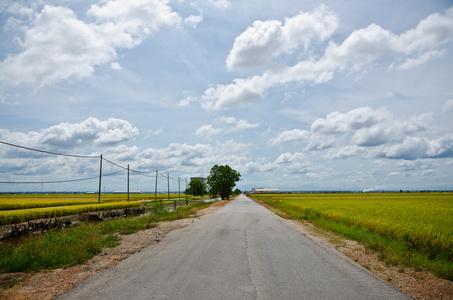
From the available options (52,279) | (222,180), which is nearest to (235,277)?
(52,279)

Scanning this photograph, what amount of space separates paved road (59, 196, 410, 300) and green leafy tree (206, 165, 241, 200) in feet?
283

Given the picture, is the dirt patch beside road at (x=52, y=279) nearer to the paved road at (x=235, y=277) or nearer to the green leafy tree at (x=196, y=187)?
the paved road at (x=235, y=277)

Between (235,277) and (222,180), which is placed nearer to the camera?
(235,277)

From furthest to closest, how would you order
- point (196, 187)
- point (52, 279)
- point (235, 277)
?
point (196, 187)
point (52, 279)
point (235, 277)

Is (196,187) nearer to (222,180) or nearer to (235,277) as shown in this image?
(222,180)

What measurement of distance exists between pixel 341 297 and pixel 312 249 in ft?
15.3

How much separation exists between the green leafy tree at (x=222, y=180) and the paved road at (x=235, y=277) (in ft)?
283

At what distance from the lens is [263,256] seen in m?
8.34

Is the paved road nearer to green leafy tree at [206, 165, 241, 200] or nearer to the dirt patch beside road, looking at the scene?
the dirt patch beside road

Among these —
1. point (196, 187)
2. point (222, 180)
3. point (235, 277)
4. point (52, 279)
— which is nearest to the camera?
point (235, 277)

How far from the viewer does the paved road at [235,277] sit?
17.1ft

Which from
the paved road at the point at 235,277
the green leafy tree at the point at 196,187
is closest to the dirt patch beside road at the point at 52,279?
the paved road at the point at 235,277

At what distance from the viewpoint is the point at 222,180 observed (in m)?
96.3

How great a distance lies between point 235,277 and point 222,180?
90504mm
